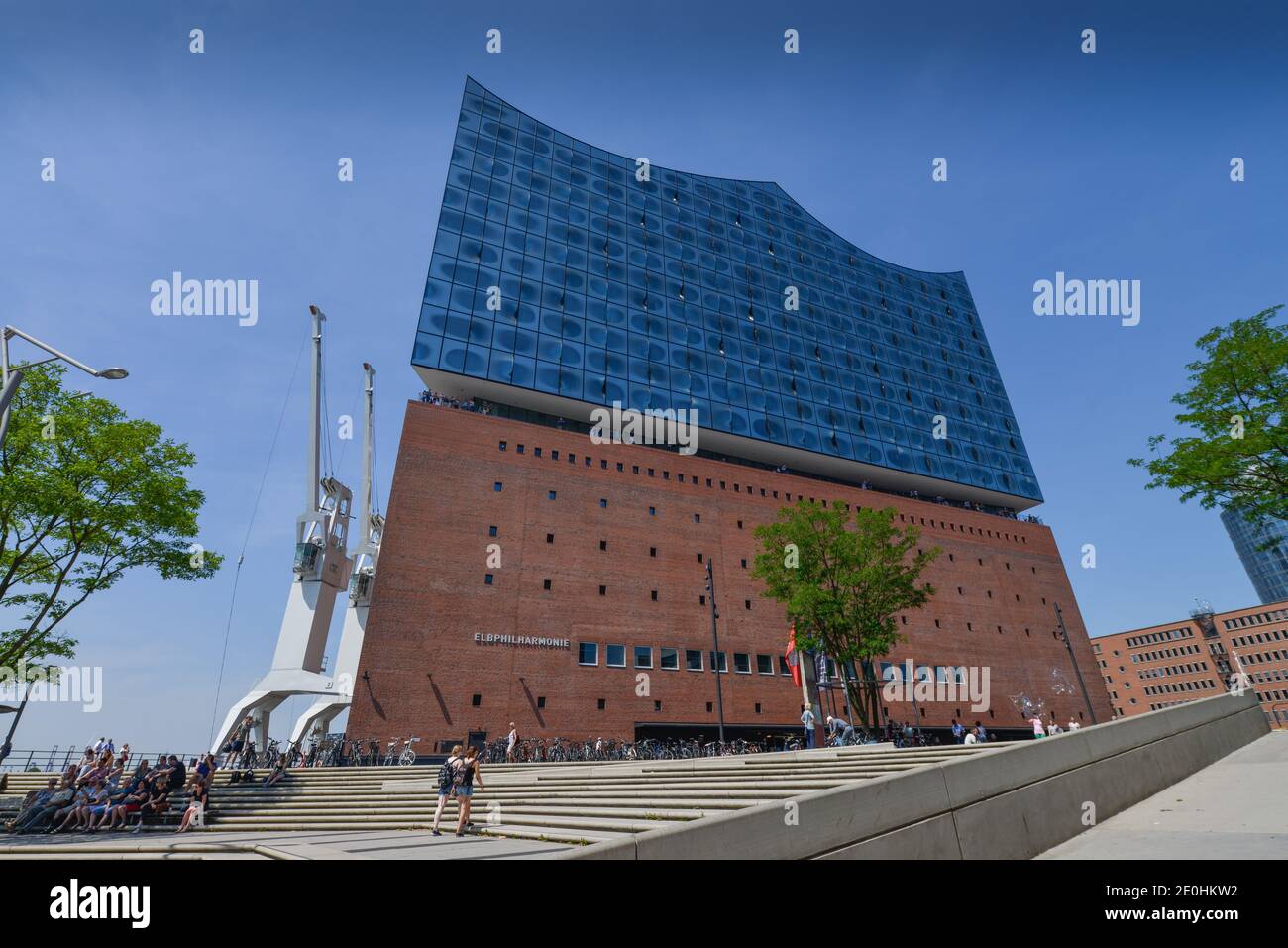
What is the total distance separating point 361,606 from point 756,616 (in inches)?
976

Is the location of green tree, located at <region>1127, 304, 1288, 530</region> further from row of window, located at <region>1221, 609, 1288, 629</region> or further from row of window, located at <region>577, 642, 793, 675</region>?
row of window, located at <region>1221, 609, 1288, 629</region>

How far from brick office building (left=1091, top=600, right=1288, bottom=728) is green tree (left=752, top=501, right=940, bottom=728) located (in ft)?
280

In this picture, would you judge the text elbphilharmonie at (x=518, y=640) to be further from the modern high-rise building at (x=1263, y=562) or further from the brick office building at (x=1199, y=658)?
the modern high-rise building at (x=1263, y=562)

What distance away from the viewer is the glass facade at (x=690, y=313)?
44.1 m

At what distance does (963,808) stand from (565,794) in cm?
879

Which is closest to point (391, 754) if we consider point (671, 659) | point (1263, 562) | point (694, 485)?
point (671, 659)

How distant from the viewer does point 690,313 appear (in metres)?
52.7

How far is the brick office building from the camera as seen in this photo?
306 feet

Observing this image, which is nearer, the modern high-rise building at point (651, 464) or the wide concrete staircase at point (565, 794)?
the wide concrete staircase at point (565, 794)

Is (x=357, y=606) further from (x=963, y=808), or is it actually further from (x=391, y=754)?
(x=963, y=808)

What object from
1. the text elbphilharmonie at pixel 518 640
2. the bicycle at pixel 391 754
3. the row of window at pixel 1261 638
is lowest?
the row of window at pixel 1261 638

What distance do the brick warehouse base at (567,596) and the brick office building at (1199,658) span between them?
251ft

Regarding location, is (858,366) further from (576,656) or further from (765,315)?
(576,656)

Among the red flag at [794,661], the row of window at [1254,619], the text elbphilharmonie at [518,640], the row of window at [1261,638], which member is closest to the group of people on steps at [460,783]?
the red flag at [794,661]
